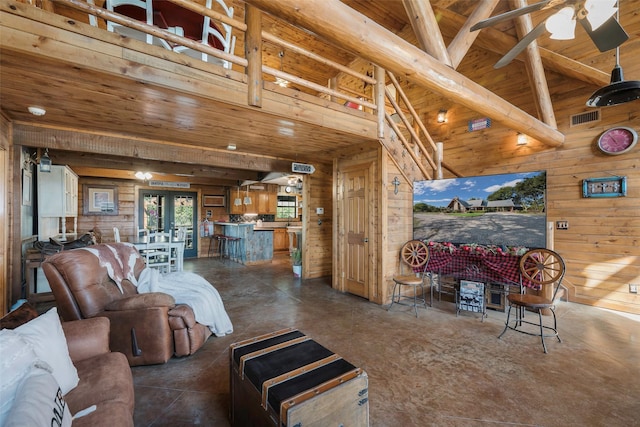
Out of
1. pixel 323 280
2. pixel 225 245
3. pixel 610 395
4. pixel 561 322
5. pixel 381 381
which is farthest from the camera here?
pixel 225 245

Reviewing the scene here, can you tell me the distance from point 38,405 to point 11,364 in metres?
0.29

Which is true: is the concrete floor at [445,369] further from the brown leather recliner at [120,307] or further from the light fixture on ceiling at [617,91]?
the light fixture on ceiling at [617,91]

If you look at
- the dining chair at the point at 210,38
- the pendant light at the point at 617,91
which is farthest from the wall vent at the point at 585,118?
the dining chair at the point at 210,38

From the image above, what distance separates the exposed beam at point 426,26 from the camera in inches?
107

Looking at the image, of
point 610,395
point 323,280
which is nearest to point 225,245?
point 323,280

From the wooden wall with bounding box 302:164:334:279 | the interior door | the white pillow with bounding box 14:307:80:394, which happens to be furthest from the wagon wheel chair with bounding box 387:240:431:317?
the white pillow with bounding box 14:307:80:394

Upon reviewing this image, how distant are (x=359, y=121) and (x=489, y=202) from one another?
2404mm

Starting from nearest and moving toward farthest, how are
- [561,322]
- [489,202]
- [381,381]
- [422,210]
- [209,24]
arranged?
[381,381] < [209,24] < [561,322] < [489,202] < [422,210]

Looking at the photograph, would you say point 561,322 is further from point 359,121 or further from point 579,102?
point 359,121

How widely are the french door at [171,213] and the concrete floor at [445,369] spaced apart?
5.41 metres

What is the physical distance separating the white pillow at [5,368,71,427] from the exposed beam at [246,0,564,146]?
7.07 feet

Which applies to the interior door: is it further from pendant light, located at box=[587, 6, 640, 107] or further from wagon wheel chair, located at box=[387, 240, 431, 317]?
pendant light, located at box=[587, 6, 640, 107]

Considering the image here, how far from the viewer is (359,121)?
3.92 m

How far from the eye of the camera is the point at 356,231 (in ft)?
16.3
